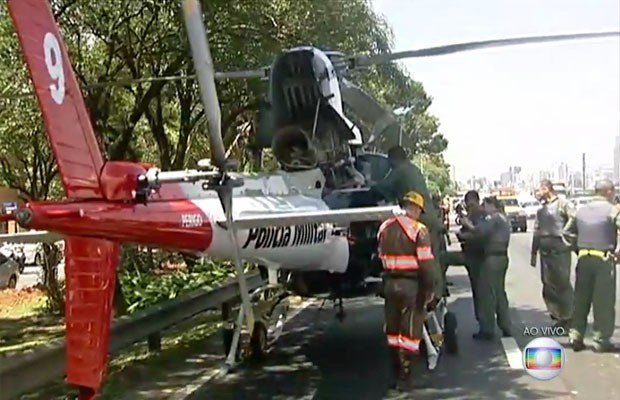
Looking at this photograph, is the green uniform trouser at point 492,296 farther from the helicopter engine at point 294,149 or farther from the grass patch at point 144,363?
the grass patch at point 144,363

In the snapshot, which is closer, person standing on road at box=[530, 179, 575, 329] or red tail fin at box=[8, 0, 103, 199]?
red tail fin at box=[8, 0, 103, 199]

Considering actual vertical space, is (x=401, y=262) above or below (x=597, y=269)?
above

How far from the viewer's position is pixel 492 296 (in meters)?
11.1

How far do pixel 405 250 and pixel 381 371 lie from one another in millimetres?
1715

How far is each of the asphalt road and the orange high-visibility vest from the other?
121cm

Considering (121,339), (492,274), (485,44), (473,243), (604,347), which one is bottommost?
(604,347)

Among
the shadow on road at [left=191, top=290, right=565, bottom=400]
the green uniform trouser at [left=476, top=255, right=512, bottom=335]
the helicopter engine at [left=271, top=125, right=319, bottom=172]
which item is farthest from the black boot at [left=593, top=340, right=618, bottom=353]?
the helicopter engine at [left=271, top=125, right=319, bottom=172]

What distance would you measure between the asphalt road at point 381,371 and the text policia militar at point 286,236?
145 centimetres

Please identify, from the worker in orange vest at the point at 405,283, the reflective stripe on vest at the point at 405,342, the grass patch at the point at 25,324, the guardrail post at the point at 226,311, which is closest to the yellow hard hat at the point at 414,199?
the worker in orange vest at the point at 405,283

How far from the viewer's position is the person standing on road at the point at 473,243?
11203mm

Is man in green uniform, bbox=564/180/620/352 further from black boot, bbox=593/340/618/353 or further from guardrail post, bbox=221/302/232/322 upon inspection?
guardrail post, bbox=221/302/232/322

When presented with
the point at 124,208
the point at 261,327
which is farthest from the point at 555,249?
the point at 124,208

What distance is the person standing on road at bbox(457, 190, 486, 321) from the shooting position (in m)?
11.2

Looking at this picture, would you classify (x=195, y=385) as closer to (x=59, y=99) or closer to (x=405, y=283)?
(x=405, y=283)
